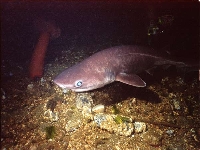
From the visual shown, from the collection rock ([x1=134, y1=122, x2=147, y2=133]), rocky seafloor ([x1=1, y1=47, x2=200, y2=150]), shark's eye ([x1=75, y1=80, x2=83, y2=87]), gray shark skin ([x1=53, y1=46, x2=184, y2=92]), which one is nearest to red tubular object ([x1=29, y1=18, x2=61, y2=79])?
rocky seafloor ([x1=1, y1=47, x2=200, y2=150])

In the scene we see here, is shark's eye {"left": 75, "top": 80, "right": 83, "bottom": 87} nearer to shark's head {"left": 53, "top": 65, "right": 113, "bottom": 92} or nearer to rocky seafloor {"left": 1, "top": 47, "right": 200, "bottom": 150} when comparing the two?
shark's head {"left": 53, "top": 65, "right": 113, "bottom": 92}

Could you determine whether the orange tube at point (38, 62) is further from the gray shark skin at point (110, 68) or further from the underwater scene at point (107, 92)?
the gray shark skin at point (110, 68)

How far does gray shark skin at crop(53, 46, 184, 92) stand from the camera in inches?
157

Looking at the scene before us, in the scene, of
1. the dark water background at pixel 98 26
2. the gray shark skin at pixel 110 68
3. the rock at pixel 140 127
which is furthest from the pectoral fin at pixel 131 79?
the dark water background at pixel 98 26

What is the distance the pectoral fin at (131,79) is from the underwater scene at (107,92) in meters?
0.02

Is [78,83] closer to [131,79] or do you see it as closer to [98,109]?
[98,109]

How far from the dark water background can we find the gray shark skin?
1.06 m

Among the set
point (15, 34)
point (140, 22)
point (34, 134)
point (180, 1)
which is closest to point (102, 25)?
point (140, 22)

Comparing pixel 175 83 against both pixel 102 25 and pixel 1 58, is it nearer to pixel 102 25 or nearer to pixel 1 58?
pixel 1 58

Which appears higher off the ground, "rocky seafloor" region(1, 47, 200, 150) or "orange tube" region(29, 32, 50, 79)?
"orange tube" region(29, 32, 50, 79)

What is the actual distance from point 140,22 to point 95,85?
7.48 metres

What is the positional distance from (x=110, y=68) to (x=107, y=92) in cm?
118

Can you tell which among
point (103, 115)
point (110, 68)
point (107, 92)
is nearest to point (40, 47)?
point (107, 92)

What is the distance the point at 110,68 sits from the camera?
14.6 ft
